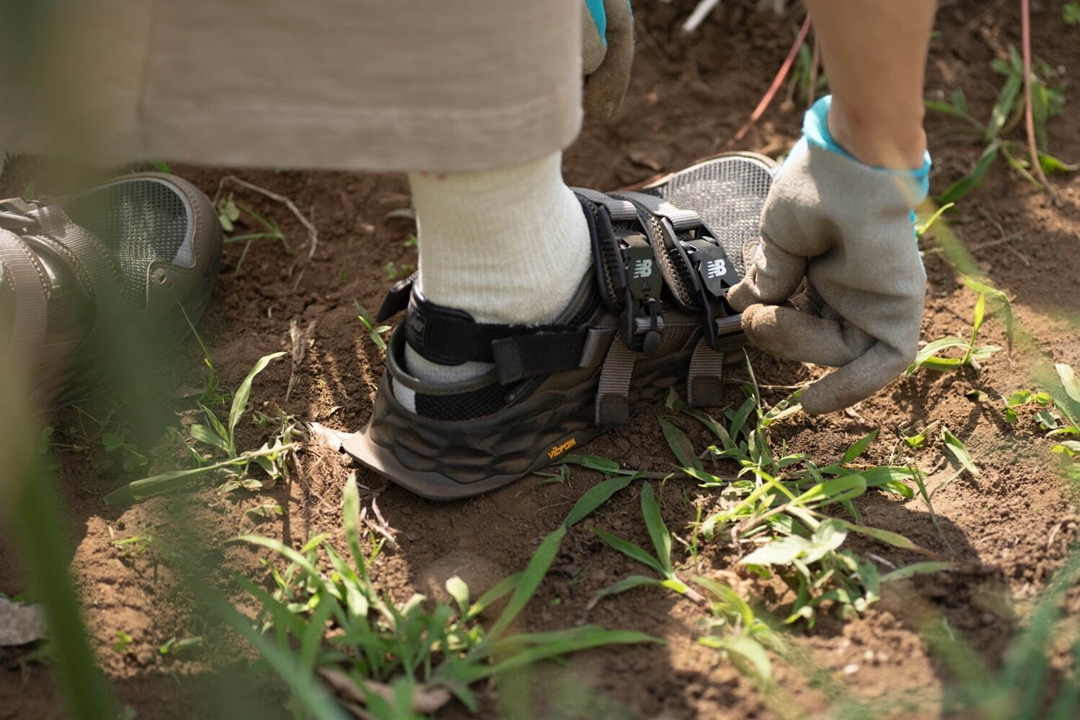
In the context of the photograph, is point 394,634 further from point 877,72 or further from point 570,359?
point 877,72

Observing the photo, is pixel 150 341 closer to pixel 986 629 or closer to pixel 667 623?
pixel 667 623

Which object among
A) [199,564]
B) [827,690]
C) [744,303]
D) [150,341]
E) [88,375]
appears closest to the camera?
[150,341]

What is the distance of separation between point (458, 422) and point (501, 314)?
163 millimetres

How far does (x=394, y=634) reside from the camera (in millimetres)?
1126

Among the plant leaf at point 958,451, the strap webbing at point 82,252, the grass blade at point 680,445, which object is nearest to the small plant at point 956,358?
the plant leaf at point 958,451

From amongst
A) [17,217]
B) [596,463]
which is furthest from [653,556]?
[17,217]

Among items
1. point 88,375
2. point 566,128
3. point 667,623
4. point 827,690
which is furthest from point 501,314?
point 88,375

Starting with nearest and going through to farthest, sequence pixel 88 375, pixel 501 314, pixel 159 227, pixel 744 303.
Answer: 1. pixel 501 314
2. pixel 744 303
3. pixel 88 375
4. pixel 159 227

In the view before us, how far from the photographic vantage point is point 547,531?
4.38 ft

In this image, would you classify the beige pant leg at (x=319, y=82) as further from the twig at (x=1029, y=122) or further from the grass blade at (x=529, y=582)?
the twig at (x=1029, y=122)

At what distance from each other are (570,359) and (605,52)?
1.80 ft

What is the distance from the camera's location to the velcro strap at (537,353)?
1.28m

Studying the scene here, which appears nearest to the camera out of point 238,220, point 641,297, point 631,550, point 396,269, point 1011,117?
point 631,550

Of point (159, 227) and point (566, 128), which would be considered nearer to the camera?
point (566, 128)
